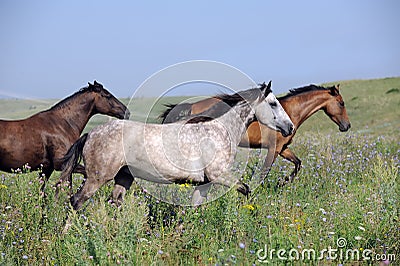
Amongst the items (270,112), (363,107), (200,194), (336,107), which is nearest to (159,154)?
(200,194)

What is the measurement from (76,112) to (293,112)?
4186mm

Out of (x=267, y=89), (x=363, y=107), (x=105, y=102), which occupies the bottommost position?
(x=363, y=107)

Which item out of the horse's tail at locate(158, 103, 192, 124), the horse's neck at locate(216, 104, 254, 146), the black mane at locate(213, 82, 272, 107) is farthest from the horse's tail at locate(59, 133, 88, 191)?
the black mane at locate(213, 82, 272, 107)

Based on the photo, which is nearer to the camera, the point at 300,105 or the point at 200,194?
the point at 200,194

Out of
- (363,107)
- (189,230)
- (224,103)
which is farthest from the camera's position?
(363,107)

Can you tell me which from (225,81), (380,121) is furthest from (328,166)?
(380,121)

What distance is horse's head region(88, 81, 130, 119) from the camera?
884 cm

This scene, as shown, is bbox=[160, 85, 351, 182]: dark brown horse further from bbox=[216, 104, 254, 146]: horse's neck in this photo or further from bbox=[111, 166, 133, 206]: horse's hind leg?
bbox=[111, 166, 133, 206]: horse's hind leg

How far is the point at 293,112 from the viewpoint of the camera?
9812 millimetres

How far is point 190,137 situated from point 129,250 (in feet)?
6.99

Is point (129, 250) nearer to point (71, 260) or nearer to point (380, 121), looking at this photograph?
point (71, 260)

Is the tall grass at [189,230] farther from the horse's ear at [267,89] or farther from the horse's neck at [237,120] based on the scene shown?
the horse's ear at [267,89]

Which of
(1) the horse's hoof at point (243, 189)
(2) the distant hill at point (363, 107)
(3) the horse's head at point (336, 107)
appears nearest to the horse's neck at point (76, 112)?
(1) the horse's hoof at point (243, 189)

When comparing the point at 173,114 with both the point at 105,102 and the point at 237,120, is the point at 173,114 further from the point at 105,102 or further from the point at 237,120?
the point at 105,102
